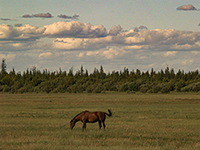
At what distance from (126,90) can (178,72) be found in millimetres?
62370

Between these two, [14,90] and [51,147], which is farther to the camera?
[14,90]

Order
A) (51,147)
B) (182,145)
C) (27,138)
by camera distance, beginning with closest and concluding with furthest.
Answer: (51,147), (182,145), (27,138)

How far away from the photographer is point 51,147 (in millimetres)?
15586

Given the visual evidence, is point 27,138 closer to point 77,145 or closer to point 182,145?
point 77,145

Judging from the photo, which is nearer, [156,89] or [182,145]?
[182,145]

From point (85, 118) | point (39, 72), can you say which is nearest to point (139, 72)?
point (39, 72)

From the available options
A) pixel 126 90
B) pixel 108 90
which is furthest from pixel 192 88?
pixel 108 90

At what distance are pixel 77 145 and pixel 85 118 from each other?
429 centimetres

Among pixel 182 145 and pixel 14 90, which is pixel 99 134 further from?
pixel 14 90

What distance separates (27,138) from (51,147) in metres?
3.18

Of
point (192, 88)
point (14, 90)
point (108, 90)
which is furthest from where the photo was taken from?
point (108, 90)

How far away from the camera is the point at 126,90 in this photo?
126688 mm

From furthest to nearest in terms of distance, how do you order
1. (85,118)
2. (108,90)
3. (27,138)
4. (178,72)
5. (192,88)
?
(178,72) → (108,90) → (192,88) → (85,118) → (27,138)

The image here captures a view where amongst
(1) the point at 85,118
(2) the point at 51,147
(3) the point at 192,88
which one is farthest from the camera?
(3) the point at 192,88
